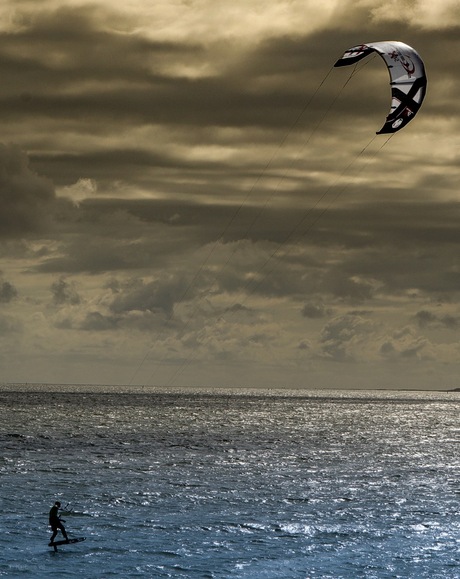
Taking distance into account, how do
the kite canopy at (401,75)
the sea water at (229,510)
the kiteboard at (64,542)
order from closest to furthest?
1. the sea water at (229,510)
2. the kiteboard at (64,542)
3. the kite canopy at (401,75)

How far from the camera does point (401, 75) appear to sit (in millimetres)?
41250

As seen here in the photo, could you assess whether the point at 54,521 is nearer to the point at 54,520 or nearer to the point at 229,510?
the point at 54,520

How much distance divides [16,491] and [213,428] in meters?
75.4

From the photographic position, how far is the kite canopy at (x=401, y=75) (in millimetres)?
40500

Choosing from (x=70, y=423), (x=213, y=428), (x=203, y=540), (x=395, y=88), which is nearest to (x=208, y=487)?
(x=203, y=540)

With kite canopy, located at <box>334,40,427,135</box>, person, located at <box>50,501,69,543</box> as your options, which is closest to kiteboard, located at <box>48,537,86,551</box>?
person, located at <box>50,501,69,543</box>

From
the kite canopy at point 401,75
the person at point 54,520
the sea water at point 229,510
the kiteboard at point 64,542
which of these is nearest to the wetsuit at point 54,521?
the person at point 54,520

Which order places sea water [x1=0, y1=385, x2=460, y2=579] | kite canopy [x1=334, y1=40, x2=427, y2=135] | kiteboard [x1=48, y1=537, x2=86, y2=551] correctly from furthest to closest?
kite canopy [x1=334, y1=40, x2=427, y2=135]
kiteboard [x1=48, y1=537, x2=86, y2=551]
sea water [x1=0, y1=385, x2=460, y2=579]

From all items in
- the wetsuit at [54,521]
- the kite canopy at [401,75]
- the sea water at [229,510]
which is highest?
the kite canopy at [401,75]

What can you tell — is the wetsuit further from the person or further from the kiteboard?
the kiteboard

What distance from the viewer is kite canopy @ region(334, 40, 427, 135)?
133ft

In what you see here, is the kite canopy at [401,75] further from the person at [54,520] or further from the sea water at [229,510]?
→ the person at [54,520]

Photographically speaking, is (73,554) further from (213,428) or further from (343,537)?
(213,428)

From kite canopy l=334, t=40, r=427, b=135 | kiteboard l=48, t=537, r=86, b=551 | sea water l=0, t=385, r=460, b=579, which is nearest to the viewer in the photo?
sea water l=0, t=385, r=460, b=579
